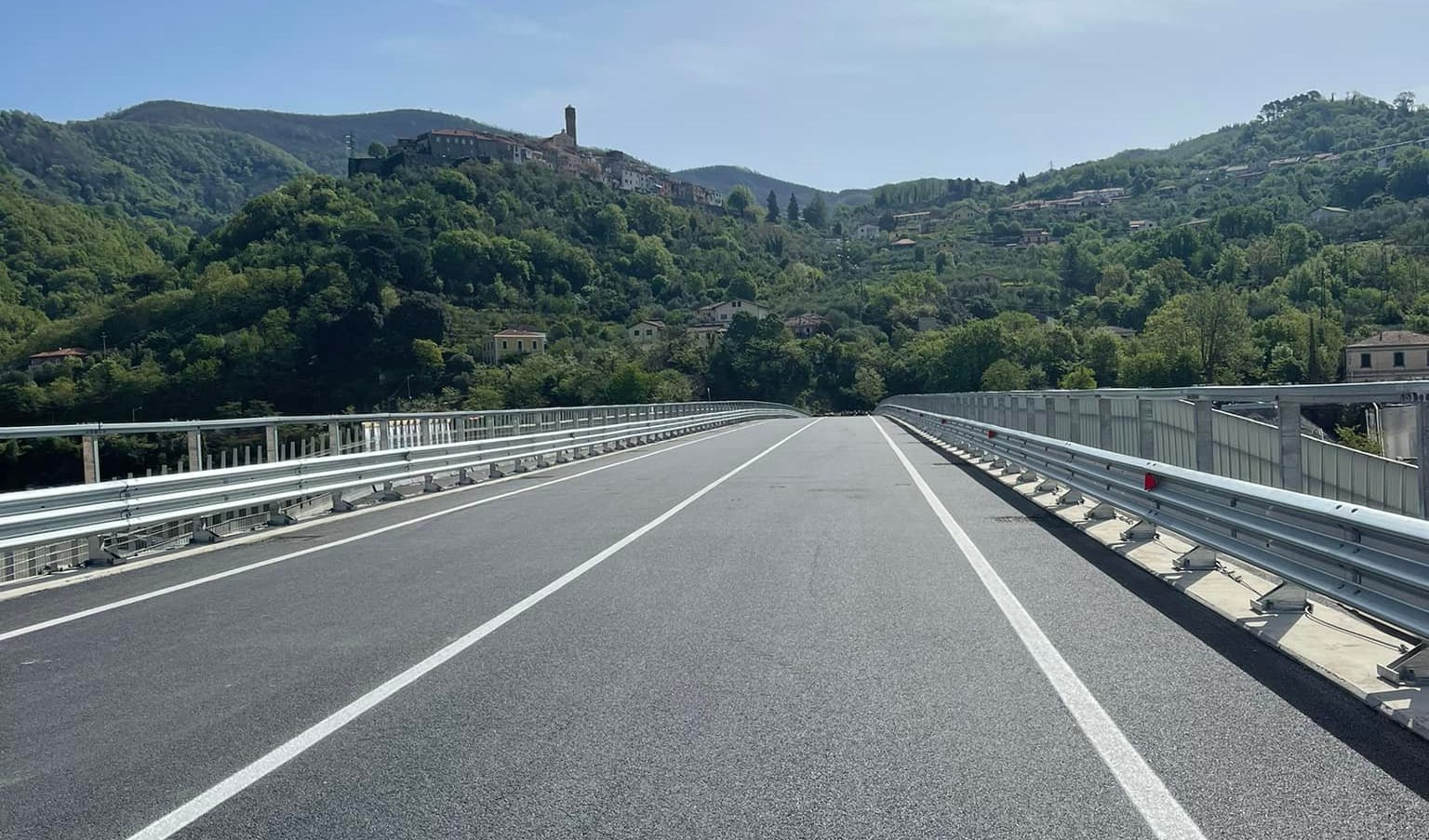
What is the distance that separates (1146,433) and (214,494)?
1006cm

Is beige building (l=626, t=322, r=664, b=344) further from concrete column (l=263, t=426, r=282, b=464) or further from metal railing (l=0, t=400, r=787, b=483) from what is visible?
concrete column (l=263, t=426, r=282, b=464)

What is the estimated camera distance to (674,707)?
557 cm

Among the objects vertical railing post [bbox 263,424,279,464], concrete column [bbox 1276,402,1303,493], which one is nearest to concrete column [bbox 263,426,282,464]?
vertical railing post [bbox 263,424,279,464]

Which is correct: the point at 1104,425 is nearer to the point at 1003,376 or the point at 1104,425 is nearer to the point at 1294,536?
the point at 1294,536

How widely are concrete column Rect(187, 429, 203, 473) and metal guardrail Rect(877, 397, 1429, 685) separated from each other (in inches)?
381

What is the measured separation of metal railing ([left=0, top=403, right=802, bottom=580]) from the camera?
970 cm

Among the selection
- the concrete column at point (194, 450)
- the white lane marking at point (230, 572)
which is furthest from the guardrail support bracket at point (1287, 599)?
the concrete column at point (194, 450)

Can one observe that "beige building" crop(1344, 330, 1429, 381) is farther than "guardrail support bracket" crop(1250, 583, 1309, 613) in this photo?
Yes

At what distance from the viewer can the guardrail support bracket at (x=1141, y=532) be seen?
10898 mm

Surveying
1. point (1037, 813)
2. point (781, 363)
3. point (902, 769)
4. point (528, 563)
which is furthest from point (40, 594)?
point (781, 363)

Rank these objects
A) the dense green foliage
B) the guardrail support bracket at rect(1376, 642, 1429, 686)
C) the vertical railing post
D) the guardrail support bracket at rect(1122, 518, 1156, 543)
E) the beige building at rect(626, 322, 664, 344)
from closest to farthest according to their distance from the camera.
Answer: the guardrail support bracket at rect(1376, 642, 1429, 686) < the guardrail support bracket at rect(1122, 518, 1156, 543) < the vertical railing post < the dense green foliage < the beige building at rect(626, 322, 664, 344)

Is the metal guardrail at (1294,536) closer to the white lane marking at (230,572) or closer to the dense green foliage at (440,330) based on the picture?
the white lane marking at (230,572)

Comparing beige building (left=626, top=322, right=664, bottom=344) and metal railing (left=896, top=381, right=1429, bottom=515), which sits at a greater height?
beige building (left=626, top=322, right=664, bottom=344)

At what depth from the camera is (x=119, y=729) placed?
535 cm
